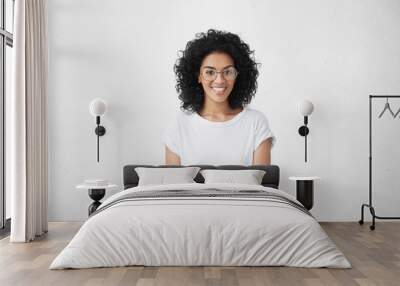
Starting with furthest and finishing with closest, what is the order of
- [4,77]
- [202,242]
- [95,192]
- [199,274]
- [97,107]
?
[97,107]
[95,192]
[4,77]
[202,242]
[199,274]

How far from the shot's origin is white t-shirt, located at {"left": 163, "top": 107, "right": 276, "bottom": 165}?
689 cm

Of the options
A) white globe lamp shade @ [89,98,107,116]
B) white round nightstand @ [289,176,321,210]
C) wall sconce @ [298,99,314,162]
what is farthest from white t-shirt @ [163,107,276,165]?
white globe lamp shade @ [89,98,107,116]

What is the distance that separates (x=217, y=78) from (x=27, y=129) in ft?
7.70

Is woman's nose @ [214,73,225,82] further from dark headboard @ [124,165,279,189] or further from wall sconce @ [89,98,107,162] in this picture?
wall sconce @ [89,98,107,162]

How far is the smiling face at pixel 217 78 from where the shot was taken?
689 centimetres

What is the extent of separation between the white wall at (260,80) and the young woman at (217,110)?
13 centimetres

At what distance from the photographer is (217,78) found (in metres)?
6.88

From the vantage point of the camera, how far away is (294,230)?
4430 millimetres

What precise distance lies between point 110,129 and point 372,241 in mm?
3354

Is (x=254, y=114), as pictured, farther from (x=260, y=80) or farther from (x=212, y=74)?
(x=212, y=74)

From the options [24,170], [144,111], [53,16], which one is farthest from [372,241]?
[53,16]

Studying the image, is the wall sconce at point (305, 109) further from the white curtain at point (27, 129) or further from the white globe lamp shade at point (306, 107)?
the white curtain at point (27, 129)

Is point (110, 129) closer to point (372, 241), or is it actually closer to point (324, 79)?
point (324, 79)

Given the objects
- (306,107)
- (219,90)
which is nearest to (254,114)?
(219,90)
